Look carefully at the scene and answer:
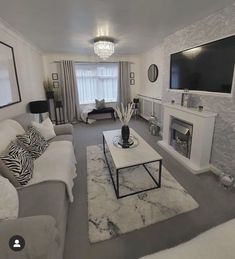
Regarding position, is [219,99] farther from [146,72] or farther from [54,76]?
[54,76]

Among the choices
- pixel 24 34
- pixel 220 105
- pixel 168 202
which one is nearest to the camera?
pixel 168 202

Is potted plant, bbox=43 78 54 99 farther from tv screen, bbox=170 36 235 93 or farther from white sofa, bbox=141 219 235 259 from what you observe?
white sofa, bbox=141 219 235 259

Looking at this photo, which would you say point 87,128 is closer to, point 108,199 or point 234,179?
point 108,199

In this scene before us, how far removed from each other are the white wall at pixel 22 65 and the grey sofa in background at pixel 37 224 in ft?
4.96

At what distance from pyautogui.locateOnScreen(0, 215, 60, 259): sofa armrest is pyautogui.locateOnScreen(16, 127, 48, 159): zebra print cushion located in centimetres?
120

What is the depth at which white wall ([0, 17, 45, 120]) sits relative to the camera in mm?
2520

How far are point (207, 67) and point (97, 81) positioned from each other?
4.21 m

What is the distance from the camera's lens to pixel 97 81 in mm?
5902

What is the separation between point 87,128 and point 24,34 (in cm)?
273

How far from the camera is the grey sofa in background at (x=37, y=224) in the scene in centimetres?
83

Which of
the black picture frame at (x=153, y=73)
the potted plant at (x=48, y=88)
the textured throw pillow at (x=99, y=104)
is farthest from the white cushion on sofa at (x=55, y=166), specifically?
the black picture frame at (x=153, y=73)

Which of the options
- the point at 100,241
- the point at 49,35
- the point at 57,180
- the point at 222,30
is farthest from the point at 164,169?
the point at 49,35

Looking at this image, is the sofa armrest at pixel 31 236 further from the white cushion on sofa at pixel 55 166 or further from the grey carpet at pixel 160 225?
the white cushion on sofa at pixel 55 166

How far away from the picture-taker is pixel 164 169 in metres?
2.54
